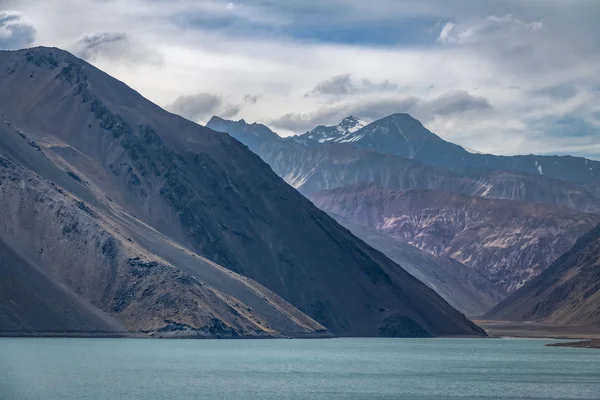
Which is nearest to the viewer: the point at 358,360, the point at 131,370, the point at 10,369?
the point at 10,369

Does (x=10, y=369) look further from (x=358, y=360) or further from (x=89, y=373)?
(x=358, y=360)

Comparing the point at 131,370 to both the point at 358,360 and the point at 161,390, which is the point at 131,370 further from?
the point at 358,360

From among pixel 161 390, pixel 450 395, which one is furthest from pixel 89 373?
pixel 450 395

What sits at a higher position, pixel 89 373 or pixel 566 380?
pixel 566 380

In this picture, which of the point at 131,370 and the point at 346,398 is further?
the point at 131,370

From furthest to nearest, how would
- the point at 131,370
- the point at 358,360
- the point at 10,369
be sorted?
1. the point at 358,360
2. the point at 131,370
3. the point at 10,369

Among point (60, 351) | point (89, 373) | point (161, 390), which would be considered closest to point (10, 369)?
point (89, 373)
